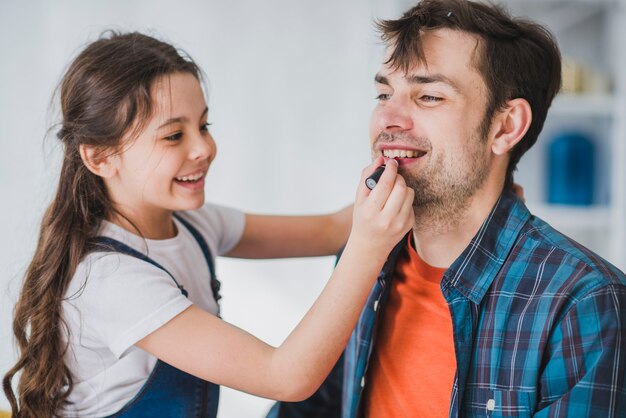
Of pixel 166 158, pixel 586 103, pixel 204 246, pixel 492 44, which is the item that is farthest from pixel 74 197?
pixel 586 103

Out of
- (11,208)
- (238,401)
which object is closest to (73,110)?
(11,208)

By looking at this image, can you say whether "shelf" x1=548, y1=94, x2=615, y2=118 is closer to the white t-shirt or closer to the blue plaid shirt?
the blue plaid shirt

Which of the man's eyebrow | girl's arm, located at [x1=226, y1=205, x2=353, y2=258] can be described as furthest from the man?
girl's arm, located at [x1=226, y1=205, x2=353, y2=258]

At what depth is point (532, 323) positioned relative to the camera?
1107 mm

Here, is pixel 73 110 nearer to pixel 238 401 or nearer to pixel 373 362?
pixel 373 362

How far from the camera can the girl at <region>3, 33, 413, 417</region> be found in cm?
114

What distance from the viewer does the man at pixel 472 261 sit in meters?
1.08

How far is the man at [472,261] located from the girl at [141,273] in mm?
157

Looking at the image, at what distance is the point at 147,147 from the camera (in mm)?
1290

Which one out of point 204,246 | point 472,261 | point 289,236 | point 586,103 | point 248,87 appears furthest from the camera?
point 248,87

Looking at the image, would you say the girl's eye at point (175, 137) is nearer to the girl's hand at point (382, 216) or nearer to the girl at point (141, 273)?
the girl at point (141, 273)

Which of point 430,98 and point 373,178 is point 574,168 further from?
point 373,178

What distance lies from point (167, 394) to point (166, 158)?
45 centimetres

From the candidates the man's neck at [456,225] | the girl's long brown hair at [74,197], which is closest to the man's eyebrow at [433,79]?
the man's neck at [456,225]
